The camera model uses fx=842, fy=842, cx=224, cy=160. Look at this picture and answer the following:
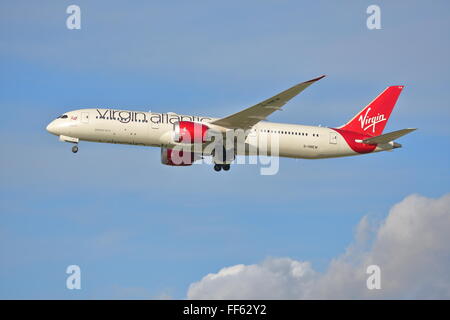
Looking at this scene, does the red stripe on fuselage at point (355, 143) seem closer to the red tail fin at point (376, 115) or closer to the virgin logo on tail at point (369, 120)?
the red tail fin at point (376, 115)

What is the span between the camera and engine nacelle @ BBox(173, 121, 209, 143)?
5909 centimetres

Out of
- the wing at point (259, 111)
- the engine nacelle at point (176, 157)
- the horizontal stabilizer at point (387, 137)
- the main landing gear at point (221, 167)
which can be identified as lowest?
the main landing gear at point (221, 167)

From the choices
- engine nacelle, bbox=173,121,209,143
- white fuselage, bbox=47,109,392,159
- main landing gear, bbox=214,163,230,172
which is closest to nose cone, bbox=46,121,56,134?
white fuselage, bbox=47,109,392,159

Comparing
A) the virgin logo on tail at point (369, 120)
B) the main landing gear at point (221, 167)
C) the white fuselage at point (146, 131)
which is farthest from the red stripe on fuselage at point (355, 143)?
the main landing gear at point (221, 167)

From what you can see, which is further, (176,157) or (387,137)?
(176,157)

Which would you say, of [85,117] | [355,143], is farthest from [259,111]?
[85,117]

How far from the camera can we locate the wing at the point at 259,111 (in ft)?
183

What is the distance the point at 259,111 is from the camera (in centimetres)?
5894

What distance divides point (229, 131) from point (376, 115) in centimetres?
1314

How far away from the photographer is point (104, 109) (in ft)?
199

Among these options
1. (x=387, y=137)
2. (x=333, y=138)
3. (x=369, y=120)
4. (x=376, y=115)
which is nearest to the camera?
(x=387, y=137)

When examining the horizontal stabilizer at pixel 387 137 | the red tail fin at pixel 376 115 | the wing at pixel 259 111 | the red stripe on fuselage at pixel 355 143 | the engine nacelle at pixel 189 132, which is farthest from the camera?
the red tail fin at pixel 376 115

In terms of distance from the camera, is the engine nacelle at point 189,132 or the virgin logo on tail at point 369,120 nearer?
the engine nacelle at point 189,132

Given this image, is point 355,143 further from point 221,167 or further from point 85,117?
point 85,117
